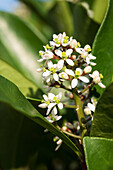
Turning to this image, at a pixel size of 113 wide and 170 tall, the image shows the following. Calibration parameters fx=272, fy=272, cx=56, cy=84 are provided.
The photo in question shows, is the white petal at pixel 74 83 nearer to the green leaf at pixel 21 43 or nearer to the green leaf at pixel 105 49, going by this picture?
the green leaf at pixel 105 49

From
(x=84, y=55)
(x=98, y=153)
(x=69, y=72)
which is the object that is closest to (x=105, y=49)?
(x=84, y=55)

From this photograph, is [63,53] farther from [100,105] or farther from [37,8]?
[37,8]

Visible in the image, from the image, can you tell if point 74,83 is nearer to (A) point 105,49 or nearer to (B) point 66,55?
(B) point 66,55

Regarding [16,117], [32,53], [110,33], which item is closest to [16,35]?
[32,53]

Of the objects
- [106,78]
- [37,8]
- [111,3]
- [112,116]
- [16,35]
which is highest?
[37,8]

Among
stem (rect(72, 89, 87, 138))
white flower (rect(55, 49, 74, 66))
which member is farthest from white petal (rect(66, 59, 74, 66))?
stem (rect(72, 89, 87, 138))

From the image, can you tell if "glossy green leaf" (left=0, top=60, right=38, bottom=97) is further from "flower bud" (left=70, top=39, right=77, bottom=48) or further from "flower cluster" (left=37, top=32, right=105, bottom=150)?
"flower bud" (left=70, top=39, right=77, bottom=48)
